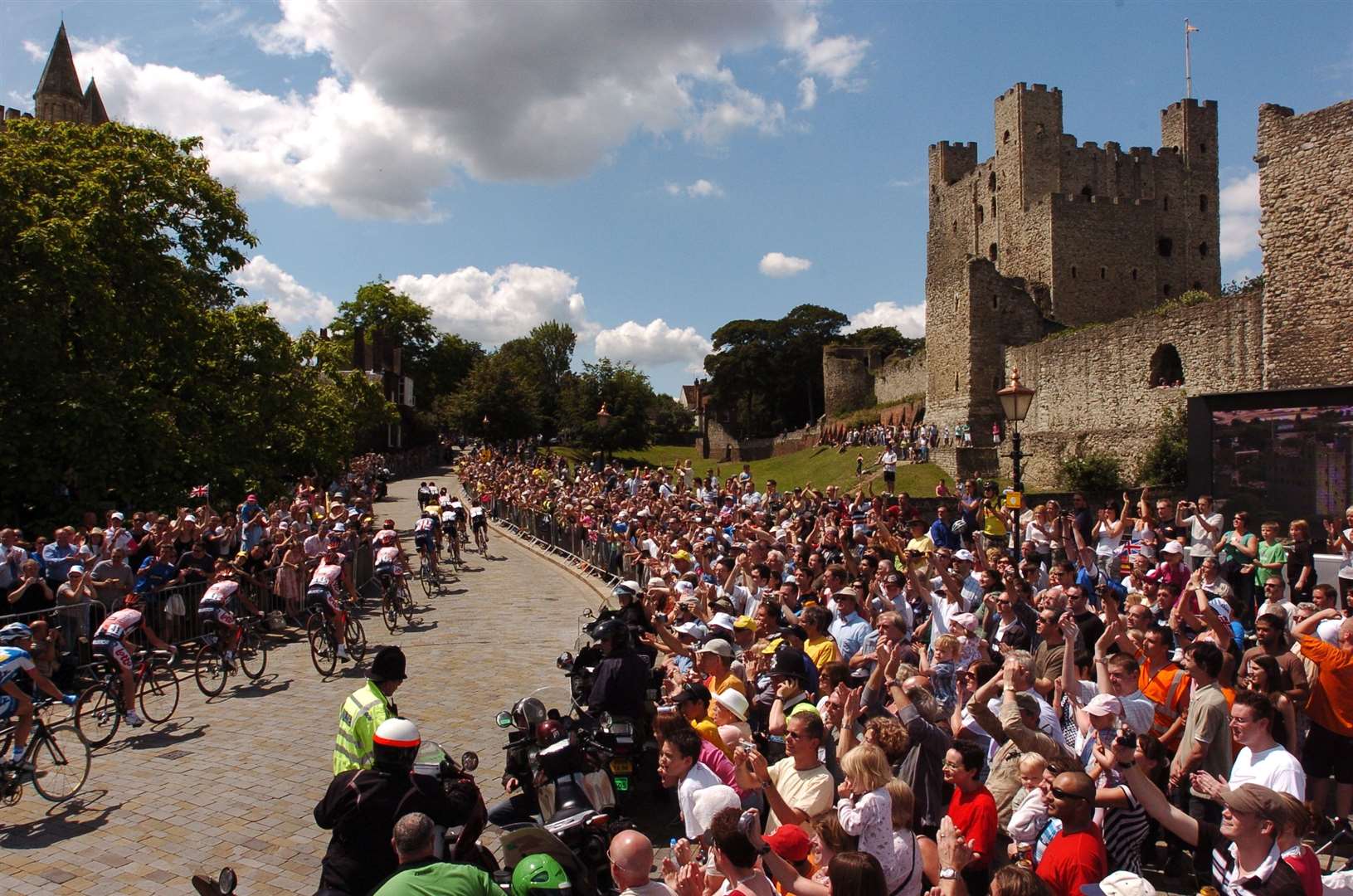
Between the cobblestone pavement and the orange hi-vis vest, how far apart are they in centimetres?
511

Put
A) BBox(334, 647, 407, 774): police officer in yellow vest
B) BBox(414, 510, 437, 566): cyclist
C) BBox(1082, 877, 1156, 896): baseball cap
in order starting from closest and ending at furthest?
BBox(1082, 877, 1156, 896): baseball cap
BBox(334, 647, 407, 774): police officer in yellow vest
BBox(414, 510, 437, 566): cyclist

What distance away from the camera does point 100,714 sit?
30.4ft

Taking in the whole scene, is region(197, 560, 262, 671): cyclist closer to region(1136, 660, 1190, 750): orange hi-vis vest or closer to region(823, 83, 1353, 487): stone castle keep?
region(1136, 660, 1190, 750): orange hi-vis vest

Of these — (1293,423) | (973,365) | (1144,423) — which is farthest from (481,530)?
(973,365)

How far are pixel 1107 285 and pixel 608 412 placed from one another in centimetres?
3156

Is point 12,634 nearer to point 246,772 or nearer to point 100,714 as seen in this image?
point 100,714

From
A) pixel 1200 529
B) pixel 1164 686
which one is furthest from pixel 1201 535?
pixel 1164 686

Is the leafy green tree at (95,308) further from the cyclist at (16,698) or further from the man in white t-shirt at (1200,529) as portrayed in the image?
the man in white t-shirt at (1200,529)

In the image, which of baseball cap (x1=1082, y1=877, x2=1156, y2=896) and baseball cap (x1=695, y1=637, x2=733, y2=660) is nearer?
baseball cap (x1=1082, y1=877, x2=1156, y2=896)

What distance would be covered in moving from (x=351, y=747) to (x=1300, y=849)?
4.80 m

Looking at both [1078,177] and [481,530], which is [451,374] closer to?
[1078,177]

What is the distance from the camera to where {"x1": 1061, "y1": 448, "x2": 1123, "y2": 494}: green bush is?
27766mm

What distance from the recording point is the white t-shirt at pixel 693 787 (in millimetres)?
4879

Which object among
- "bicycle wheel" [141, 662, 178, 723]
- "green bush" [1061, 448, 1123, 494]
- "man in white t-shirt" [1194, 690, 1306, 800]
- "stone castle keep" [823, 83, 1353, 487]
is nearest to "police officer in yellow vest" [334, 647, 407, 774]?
"man in white t-shirt" [1194, 690, 1306, 800]
